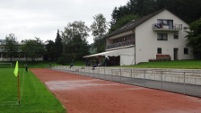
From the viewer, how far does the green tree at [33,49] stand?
11019 cm

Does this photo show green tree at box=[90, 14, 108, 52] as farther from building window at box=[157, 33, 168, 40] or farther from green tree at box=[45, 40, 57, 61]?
building window at box=[157, 33, 168, 40]

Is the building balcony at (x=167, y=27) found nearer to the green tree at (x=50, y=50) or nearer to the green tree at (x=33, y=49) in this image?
the green tree at (x=33, y=49)

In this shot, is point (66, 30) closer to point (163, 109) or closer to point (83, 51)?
point (83, 51)

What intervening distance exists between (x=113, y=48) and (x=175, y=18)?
15975 mm

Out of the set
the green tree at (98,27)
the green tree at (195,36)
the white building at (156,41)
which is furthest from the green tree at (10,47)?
the green tree at (195,36)

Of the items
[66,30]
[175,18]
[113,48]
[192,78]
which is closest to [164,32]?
[175,18]

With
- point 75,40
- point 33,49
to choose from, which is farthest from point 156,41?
point 33,49

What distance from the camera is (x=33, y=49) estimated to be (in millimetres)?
110625

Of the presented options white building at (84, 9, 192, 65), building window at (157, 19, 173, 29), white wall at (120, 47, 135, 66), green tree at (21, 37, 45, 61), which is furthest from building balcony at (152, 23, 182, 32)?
green tree at (21, 37, 45, 61)

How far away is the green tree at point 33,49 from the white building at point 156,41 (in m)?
59.6

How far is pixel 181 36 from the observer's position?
190 feet

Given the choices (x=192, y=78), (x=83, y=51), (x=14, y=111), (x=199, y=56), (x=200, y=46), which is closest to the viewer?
(x=14, y=111)

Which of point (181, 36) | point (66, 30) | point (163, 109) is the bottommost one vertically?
point (163, 109)

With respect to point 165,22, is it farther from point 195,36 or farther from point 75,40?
point 75,40
